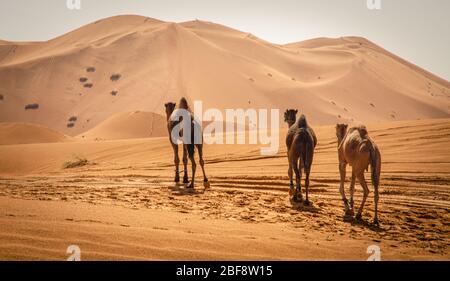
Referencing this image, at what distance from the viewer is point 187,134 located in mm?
10961

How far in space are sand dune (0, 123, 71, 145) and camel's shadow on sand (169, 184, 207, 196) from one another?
22.6m

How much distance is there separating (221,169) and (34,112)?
140ft

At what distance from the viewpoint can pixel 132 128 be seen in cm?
3481

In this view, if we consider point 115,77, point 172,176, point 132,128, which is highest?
point 115,77

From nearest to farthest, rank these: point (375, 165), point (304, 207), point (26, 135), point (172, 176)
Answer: point (375, 165) → point (304, 207) → point (172, 176) → point (26, 135)

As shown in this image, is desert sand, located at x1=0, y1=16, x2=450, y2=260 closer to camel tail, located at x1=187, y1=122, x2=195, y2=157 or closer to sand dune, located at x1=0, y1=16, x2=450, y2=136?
sand dune, located at x1=0, y1=16, x2=450, y2=136

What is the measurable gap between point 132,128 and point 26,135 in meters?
8.62

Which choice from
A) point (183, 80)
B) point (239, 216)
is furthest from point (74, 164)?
point (183, 80)

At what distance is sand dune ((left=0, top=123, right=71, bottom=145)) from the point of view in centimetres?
2954

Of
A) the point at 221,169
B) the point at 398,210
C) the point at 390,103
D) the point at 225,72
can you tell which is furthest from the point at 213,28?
the point at 398,210

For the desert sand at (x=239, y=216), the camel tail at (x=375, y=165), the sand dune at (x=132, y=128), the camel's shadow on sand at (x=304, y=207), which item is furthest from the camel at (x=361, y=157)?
the sand dune at (x=132, y=128)

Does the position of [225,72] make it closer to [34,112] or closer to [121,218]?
[34,112]

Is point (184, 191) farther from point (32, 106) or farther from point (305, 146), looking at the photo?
point (32, 106)

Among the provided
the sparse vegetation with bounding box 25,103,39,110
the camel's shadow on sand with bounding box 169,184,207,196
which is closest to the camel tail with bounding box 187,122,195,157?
the camel's shadow on sand with bounding box 169,184,207,196
